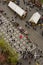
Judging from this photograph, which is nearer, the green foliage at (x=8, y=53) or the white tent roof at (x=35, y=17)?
the green foliage at (x=8, y=53)

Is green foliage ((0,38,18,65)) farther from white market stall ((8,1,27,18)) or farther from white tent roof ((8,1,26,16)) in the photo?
white tent roof ((8,1,26,16))

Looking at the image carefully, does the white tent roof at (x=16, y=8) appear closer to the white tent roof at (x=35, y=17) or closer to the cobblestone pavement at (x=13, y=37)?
the white tent roof at (x=35, y=17)

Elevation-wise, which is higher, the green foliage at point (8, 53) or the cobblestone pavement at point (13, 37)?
the cobblestone pavement at point (13, 37)

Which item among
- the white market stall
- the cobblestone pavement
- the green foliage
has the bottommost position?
the green foliage

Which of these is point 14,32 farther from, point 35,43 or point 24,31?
point 35,43

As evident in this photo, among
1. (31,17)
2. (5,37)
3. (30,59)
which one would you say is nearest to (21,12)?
(31,17)

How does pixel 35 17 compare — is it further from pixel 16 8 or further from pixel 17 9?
pixel 16 8

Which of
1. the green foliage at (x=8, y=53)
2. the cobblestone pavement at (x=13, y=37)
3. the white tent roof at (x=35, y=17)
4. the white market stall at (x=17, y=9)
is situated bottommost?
the green foliage at (x=8, y=53)

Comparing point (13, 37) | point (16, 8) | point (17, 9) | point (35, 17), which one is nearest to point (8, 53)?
point (13, 37)

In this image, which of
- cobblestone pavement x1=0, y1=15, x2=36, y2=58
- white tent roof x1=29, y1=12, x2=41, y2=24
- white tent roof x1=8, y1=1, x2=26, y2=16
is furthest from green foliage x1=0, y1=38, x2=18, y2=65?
white tent roof x1=8, y1=1, x2=26, y2=16

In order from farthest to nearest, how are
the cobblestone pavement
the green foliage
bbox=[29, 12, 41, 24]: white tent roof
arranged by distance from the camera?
1. bbox=[29, 12, 41, 24]: white tent roof
2. the cobblestone pavement
3. the green foliage

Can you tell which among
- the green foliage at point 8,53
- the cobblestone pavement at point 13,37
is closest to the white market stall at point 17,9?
the cobblestone pavement at point 13,37
